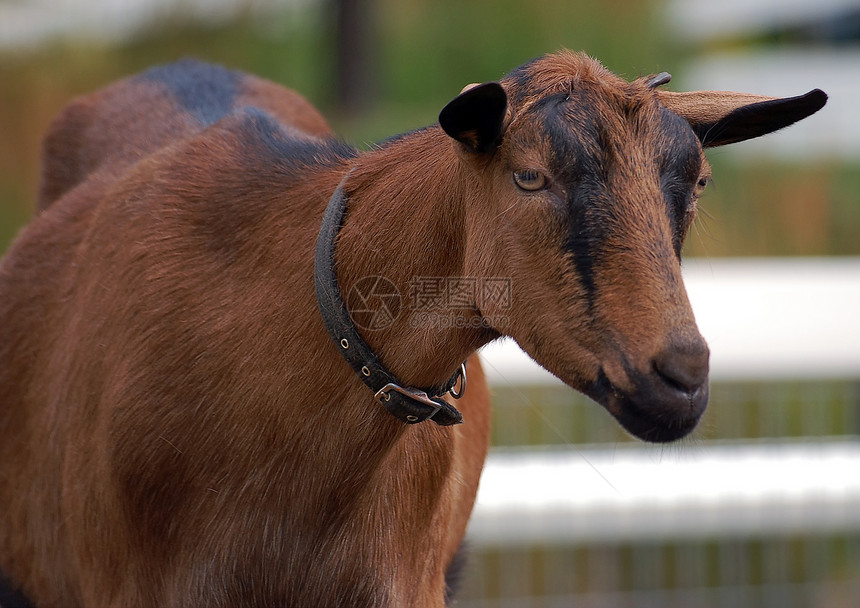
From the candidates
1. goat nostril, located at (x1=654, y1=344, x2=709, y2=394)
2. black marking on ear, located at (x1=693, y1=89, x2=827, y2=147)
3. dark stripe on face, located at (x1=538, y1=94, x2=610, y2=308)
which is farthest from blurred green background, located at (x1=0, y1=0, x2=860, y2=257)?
goat nostril, located at (x1=654, y1=344, x2=709, y2=394)

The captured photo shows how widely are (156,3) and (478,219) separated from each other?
952 cm

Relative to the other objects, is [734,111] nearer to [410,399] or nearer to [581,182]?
[581,182]

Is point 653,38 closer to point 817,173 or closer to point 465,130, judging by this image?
point 817,173

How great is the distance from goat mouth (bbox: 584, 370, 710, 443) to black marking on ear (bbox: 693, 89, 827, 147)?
2.14 ft

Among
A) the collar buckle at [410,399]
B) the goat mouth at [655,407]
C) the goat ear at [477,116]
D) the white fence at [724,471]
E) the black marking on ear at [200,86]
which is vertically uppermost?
the goat ear at [477,116]

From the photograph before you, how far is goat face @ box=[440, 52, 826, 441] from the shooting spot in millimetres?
2178

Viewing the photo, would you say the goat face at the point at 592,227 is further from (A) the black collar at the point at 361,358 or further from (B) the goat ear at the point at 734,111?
(A) the black collar at the point at 361,358

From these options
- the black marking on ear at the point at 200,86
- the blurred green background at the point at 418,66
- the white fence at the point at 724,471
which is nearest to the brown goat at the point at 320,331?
the black marking on ear at the point at 200,86

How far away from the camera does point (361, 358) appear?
2586mm

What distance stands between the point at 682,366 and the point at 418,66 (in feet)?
36.3

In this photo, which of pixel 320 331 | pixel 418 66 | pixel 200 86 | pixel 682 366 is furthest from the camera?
pixel 418 66

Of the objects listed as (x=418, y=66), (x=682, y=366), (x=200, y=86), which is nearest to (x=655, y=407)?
(x=682, y=366)

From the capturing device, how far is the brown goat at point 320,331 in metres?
2.27

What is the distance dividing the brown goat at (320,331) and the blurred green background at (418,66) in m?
5.03
